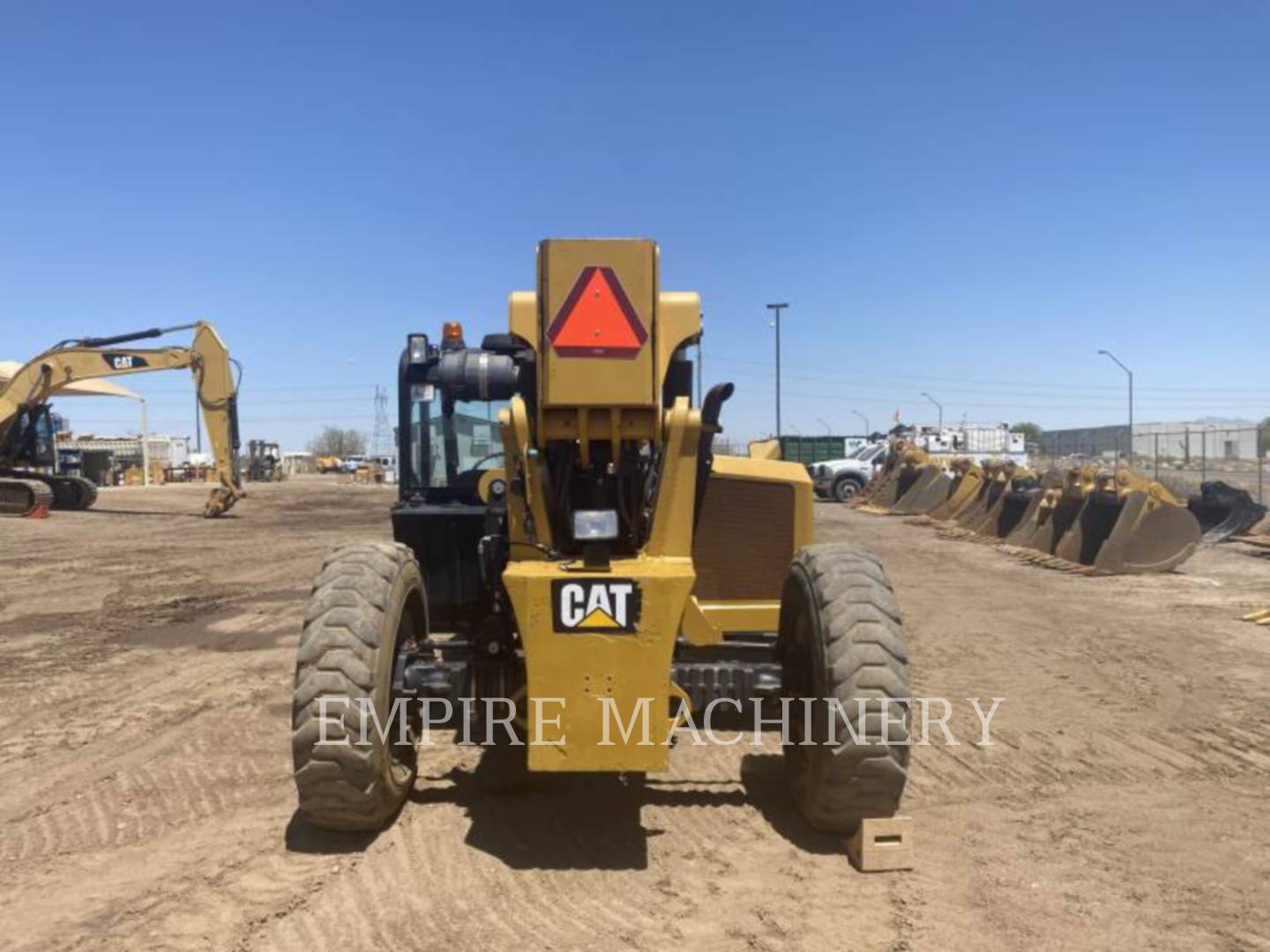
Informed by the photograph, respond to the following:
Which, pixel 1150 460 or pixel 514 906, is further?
pixel 1150 460

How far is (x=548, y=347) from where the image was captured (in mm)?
4254

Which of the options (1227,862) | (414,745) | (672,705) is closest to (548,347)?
(672,705)

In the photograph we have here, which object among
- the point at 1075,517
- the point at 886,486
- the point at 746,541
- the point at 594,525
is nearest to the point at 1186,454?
the point at 886,486

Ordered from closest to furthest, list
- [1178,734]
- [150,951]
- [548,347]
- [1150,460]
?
1. [150,951]
2. [548,347]
3. [1178,734]
4. [1150,460]

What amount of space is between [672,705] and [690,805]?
63cm

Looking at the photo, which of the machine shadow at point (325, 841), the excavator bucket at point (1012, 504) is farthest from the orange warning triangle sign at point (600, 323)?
the excavator bucket at point (1012, 504)

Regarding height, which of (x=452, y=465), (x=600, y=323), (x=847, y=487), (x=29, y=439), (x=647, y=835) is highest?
(x=600, y=323)

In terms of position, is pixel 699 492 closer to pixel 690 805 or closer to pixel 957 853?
pixel 690 805

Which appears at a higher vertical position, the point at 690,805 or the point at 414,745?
the point at 414,745

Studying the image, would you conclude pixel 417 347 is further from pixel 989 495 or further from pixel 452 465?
pixel 989 495

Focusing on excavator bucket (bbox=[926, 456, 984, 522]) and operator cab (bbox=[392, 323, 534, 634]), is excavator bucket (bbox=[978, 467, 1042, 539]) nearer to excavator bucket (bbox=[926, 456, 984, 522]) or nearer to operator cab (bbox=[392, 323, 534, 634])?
excavator bucket (bbox=[926, 456, 984, 522])

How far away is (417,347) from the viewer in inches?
277

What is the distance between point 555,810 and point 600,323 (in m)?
2.39

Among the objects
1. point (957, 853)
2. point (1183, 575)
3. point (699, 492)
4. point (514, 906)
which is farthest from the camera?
point (1183, 575)
